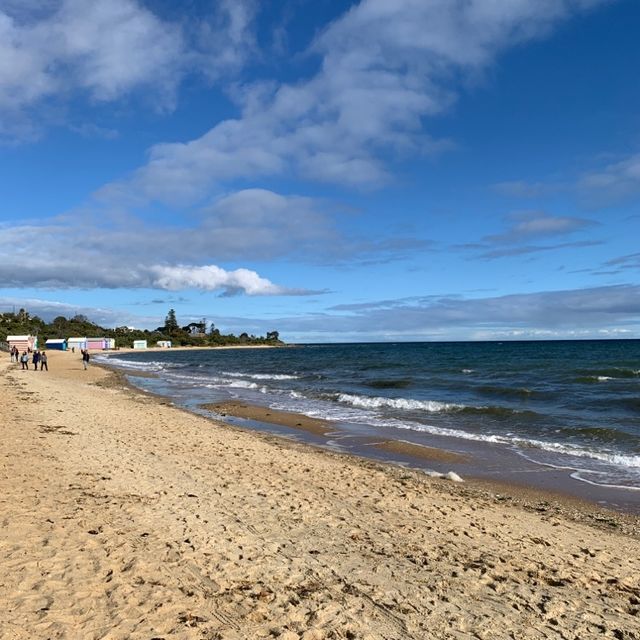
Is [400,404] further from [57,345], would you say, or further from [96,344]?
[96,344]

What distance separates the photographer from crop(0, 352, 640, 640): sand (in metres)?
4.37

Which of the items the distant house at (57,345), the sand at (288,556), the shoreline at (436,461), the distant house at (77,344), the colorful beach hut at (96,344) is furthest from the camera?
the colorful beach hut at (96,344)

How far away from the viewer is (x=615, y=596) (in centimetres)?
507

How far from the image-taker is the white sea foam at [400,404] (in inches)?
827

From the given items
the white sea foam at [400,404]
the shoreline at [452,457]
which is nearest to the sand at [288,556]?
the shoreline at [452,457]

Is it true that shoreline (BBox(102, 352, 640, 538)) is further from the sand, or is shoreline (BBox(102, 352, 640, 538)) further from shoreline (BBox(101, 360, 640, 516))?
the sand

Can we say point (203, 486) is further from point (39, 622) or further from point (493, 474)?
point (493, 474)

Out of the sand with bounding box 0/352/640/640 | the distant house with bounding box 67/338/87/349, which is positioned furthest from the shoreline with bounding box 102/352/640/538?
the distant house with bounding box 67/338/87/349

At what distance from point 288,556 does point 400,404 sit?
16928mm

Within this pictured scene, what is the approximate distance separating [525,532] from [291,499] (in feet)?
11.1

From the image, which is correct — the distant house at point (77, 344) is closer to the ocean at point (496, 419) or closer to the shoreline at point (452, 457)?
the ocean at point (496, 419)

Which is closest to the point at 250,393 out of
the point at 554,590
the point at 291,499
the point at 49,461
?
the point at 49,461

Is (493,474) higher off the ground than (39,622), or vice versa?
(39,622)

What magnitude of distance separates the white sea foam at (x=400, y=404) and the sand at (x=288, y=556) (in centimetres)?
1113
